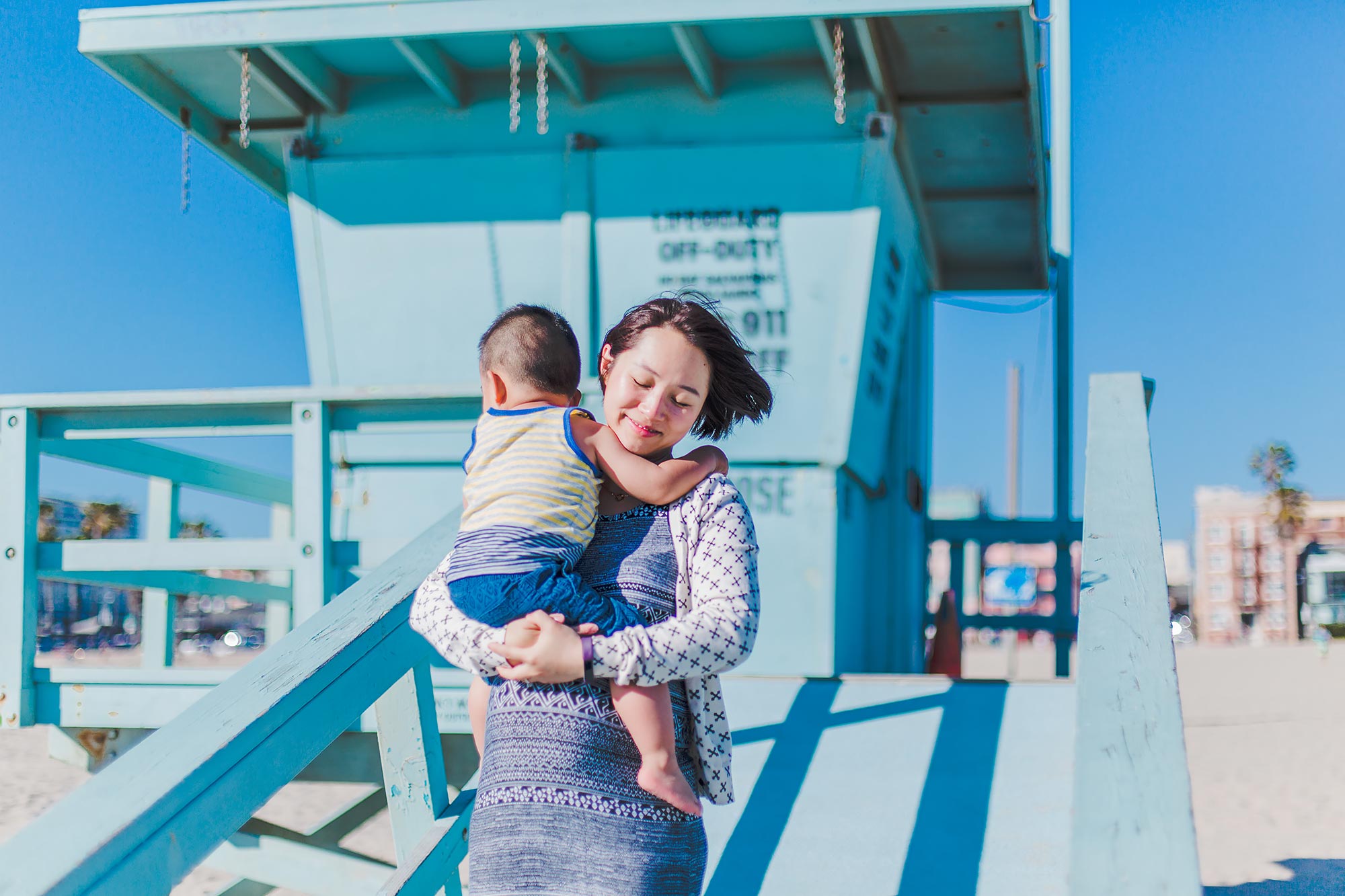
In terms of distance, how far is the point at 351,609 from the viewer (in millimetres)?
2275

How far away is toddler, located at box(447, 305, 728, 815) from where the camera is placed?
1603 millimetres

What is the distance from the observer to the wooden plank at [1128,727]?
3.97ft

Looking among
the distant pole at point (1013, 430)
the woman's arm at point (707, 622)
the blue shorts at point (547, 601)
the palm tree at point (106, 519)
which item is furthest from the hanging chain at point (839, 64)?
the palm tree at point (106, 519)

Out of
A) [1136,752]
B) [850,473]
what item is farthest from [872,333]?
[1136,752]

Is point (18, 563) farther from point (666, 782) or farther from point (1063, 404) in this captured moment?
point (1063, 404)

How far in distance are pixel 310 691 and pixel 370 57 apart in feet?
12.6

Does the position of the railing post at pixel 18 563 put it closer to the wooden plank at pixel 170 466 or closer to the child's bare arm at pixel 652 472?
the wooden plank at pixel 170 466

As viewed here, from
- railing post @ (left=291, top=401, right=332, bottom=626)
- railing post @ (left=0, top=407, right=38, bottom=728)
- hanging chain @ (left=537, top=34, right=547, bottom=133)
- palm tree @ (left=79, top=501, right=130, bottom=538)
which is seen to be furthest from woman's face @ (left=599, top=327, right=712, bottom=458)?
palm tree @ (left=79, top=501, right=130, bottom=538)

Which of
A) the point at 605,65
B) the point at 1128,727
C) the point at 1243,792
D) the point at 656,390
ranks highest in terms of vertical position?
the point at 605,65

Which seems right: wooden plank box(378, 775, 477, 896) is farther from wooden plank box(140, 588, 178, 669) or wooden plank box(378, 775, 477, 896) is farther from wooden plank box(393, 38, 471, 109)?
wooden plank box(393, 38, 471, 109)

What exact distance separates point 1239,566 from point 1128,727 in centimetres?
10003

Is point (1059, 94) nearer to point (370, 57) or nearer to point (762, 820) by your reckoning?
point (370, 57)

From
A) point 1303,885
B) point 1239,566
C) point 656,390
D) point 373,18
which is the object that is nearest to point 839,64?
point 373,18

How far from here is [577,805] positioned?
1.56 m
